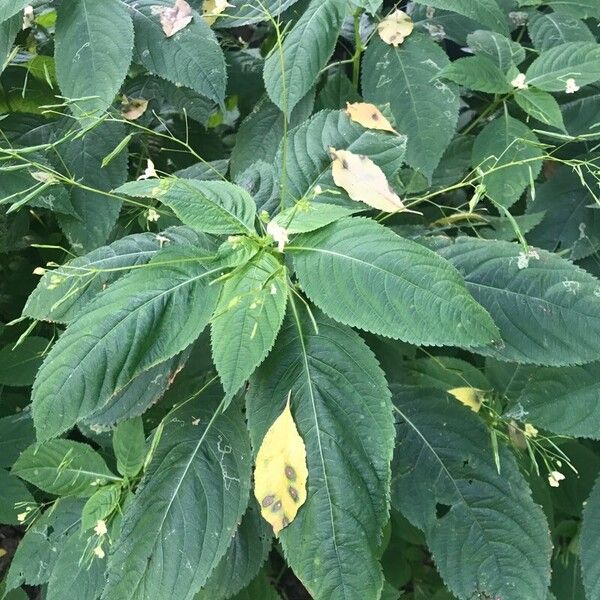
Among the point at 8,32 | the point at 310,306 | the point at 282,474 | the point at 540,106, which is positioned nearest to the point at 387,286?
the point at 310,306

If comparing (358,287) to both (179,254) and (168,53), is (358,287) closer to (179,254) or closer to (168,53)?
(179,254)

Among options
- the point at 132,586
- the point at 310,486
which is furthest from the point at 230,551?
the point at 310,486

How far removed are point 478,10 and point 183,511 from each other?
0.86 meters

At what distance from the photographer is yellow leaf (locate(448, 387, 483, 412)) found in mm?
1020

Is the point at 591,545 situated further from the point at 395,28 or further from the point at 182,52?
the point at 182,52

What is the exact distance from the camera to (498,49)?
109cm

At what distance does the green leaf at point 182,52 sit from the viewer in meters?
1.01

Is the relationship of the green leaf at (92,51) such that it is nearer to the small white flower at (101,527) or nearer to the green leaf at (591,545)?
the small white flower at (101,527)

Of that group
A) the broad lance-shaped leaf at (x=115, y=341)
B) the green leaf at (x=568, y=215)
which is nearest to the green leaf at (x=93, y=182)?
the broad lance-shaped leaf at (x=115, y=341)

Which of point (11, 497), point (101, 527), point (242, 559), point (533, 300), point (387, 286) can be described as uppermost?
point (387, 286)

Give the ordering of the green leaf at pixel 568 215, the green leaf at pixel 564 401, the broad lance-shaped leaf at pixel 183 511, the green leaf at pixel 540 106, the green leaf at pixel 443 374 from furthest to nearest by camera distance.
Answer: the green leaf at pixel 568 215
the green leaf at pixel 443 374
the green leaf at pixel 540 106
the green leaf at pixel 564 401
the broad lance-shaped leaf at pixel 183 511

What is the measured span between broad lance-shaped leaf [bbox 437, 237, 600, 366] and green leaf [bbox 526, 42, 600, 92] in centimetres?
32

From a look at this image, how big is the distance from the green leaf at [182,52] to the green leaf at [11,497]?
0.83 meters

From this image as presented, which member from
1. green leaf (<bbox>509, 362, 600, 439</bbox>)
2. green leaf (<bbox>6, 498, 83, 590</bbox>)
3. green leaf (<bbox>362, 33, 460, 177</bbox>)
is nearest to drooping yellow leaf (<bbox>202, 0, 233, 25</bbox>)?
green leaf (<bbox>362, 33, 460, 177</bbox>)
